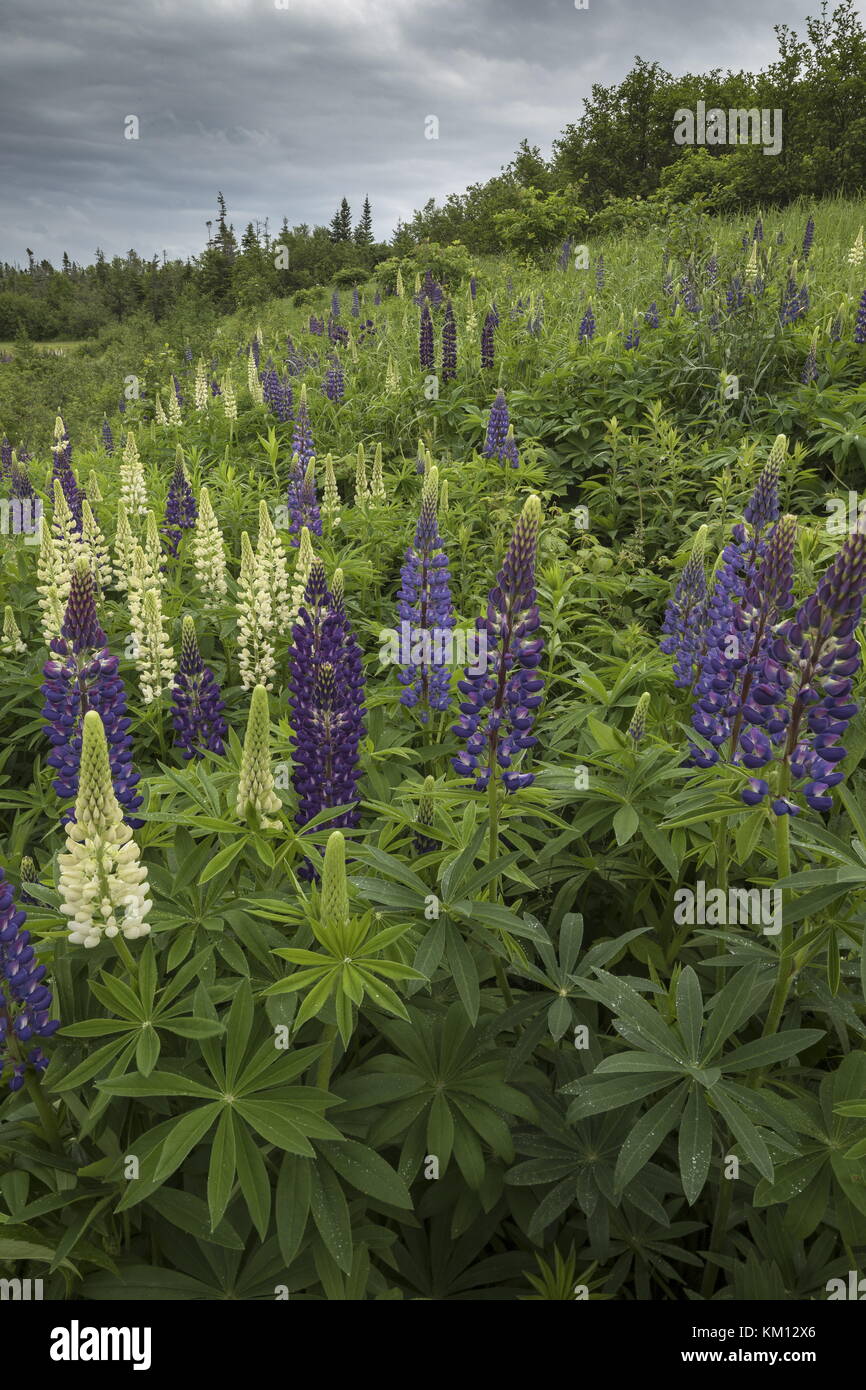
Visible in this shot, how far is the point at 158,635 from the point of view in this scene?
13.1 ft

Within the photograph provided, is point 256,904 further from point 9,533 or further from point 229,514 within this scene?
point 9,533

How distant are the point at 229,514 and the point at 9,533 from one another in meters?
1.78

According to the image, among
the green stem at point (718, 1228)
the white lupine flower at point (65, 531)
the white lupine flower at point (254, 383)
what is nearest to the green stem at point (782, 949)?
the green stem at point (718, 1228)

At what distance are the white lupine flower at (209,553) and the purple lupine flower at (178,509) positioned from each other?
3.40ft

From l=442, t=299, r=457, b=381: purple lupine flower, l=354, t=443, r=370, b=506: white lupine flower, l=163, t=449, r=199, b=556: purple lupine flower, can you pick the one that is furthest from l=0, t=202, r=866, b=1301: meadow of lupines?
l=442, t=299, r=457, b=381: purple lupine flower

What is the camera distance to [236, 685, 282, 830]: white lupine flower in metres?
2.14

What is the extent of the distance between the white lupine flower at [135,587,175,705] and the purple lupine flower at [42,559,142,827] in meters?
0.96

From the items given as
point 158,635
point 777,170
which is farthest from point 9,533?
point 777,170

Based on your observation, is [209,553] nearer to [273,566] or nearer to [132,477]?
[273,566]

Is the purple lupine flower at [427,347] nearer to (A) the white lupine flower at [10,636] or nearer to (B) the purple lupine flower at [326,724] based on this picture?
(A) the white lupine flower at [10,636]

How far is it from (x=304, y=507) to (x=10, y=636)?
1.98 metres

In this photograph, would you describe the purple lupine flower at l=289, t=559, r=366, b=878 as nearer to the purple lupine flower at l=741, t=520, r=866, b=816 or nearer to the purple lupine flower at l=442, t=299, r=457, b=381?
the purple lupine flower at l=741, t=520, r=866, b=816

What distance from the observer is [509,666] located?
2436 mm

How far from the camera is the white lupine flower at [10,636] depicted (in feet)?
15.3
